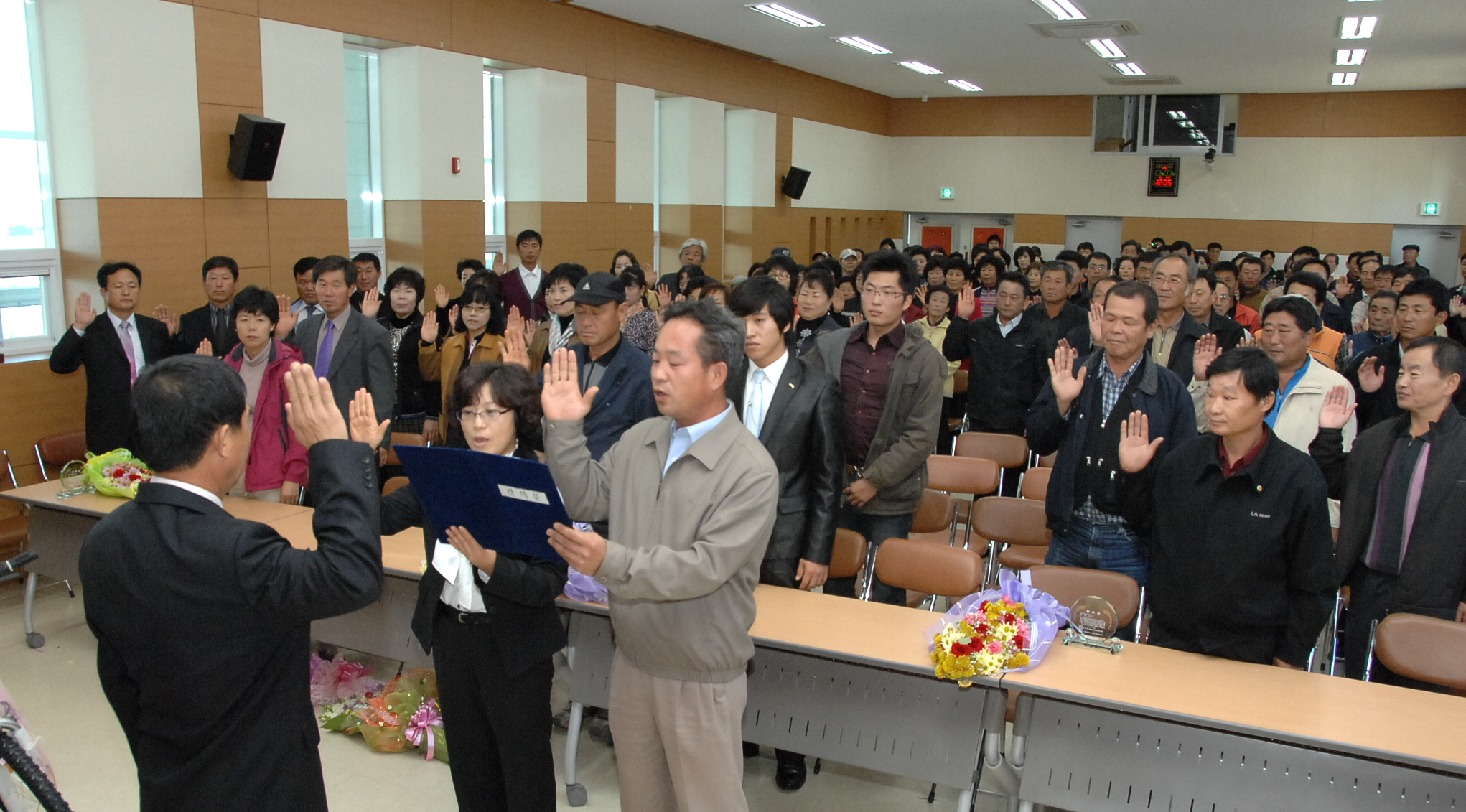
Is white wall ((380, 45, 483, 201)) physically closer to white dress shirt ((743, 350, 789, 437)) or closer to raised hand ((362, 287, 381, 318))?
raised hand ((362, 287, 381, 318))

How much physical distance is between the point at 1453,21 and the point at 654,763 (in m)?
11.4

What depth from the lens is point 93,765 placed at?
388 centimetres

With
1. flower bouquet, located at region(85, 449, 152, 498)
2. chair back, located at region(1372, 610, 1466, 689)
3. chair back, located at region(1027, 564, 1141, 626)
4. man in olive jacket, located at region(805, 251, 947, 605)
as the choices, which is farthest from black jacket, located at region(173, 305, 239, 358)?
chair back, located at region(1372, 610, 1466, 689)

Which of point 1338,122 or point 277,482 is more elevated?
point 1338,122

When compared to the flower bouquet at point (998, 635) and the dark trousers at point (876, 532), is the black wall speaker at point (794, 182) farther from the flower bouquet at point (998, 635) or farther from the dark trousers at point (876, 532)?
the flower bouquet at point (998, 635)

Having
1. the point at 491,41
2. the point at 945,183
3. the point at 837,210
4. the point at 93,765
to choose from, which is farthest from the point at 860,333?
the point at 945,183

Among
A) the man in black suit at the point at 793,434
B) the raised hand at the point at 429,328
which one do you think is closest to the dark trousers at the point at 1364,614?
the man in black suit at the point at 793,434

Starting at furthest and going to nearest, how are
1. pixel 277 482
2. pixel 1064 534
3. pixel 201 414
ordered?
pixel 277 482 → pixel 1064 534 → pixel 201 414

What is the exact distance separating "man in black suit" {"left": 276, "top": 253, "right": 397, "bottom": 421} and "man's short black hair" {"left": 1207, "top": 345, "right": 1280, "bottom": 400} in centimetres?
390

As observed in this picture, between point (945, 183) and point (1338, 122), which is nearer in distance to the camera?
point (1338, 122)

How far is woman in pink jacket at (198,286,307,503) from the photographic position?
15.8 ft

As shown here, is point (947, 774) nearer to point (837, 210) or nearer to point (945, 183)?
point (837, 210)

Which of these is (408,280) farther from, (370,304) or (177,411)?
(177,411)

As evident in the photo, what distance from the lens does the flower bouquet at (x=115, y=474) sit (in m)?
4.55
